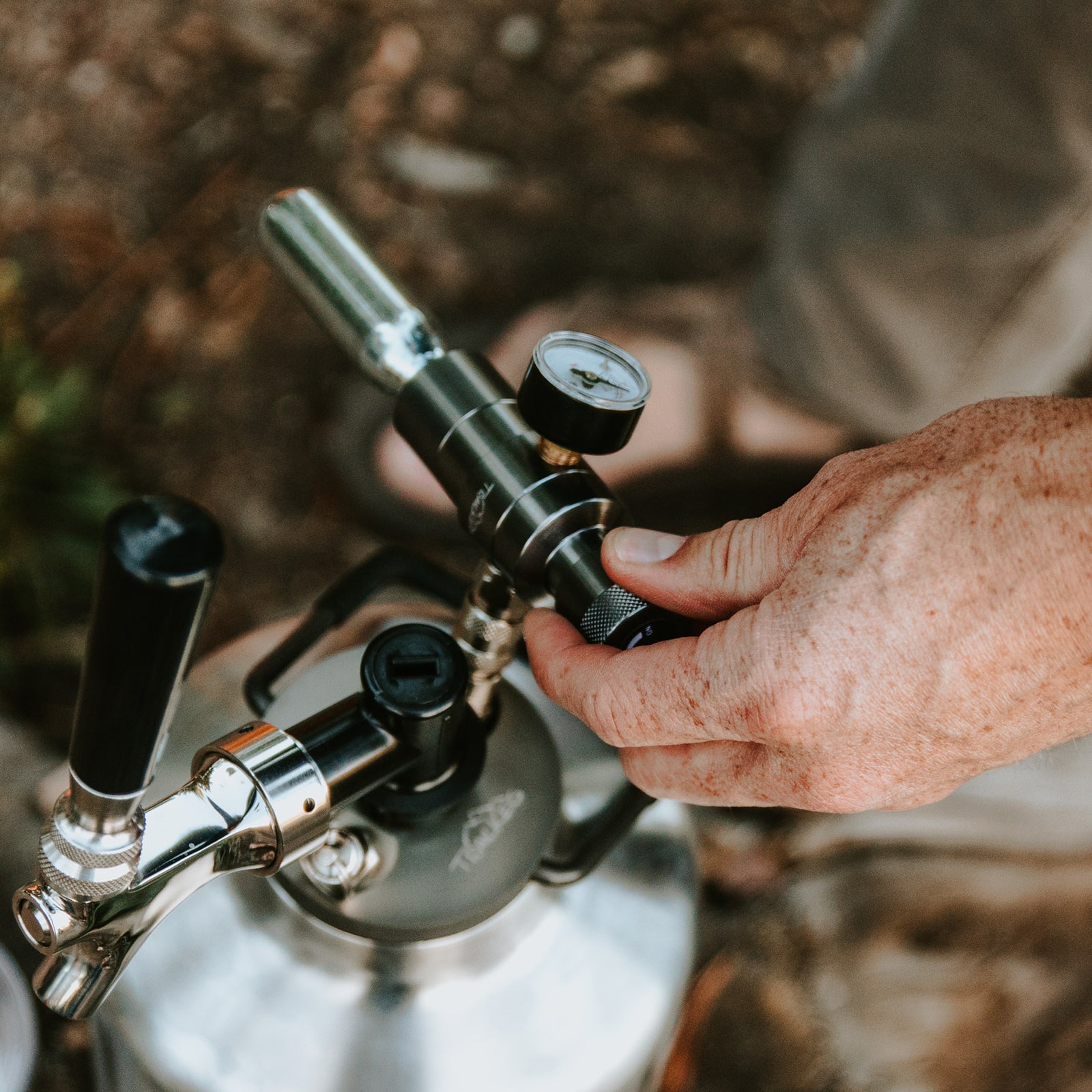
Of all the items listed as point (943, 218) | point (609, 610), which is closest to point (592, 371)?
point (609, 610)

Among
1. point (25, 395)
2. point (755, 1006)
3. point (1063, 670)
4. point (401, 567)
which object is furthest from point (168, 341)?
point (1063, 670)

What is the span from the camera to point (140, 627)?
30cm

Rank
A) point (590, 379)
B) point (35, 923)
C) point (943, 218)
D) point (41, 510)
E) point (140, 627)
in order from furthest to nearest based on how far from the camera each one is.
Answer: point (41, 510), point (943, 218), point (590, 379), point (35, 923), point (140, 627)

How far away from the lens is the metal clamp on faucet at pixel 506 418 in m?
0.48

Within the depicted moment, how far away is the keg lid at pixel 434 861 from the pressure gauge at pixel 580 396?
0.20 metres

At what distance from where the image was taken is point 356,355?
1.79 feet

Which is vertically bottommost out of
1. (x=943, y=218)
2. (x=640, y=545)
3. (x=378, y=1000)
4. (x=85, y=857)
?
(x=943, y=218)

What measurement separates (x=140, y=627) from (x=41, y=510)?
1140 mm

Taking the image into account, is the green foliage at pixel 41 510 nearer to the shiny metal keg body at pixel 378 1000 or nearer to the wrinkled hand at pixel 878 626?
the shiny metal keg body at pixel 378 1000

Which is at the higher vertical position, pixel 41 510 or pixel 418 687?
pixel 418 687

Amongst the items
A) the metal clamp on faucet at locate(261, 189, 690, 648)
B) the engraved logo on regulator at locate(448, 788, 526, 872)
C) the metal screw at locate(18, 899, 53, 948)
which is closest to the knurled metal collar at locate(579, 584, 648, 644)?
the metal clamp on faucet at locate(261, 189, 690, 648)

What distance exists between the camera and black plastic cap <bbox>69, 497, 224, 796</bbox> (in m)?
0.28

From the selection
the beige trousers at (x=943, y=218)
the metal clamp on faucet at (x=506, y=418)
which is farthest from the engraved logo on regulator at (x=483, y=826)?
the beige trousers at (x=943, y=218)

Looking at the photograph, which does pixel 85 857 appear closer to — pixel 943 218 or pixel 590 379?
pixel 590 379
